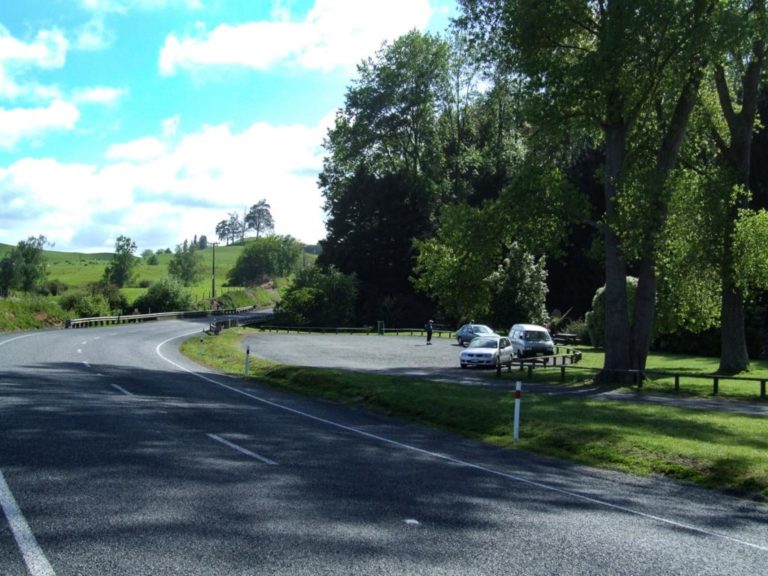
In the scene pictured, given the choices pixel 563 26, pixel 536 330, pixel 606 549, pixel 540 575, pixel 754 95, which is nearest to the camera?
pixel 540 575

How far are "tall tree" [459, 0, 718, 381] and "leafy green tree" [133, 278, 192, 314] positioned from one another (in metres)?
63.9

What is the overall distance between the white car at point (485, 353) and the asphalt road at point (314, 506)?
20592mm

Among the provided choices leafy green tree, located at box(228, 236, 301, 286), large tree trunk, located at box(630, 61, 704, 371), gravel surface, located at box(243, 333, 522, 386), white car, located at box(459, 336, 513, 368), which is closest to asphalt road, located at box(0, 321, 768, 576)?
→ large tree trunk, located at box(630, 61, 704, 371)

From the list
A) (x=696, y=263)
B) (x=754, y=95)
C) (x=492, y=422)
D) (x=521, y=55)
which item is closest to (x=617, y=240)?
(x=696, y=263)

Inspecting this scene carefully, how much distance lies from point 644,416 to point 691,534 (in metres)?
10.5

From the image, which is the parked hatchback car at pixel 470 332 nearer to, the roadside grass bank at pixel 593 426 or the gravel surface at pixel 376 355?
the gravel surface at pixel 376 355

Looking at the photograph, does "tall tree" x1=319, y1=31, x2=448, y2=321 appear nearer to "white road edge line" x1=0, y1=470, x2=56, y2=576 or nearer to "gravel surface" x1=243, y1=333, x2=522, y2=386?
"gravel surface" x1=243, y1=333, x2=522, y2=386

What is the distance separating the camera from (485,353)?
35.5 m

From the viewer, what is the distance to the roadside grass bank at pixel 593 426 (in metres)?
12.6

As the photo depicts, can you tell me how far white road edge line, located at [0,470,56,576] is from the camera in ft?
18.7

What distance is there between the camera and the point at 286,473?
972 centimetres

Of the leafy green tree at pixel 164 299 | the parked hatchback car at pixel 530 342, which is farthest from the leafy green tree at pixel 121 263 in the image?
the parked hatchback car at pixel 530 342

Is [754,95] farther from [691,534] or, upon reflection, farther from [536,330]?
[691,534]

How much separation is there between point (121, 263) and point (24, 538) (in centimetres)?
11029
